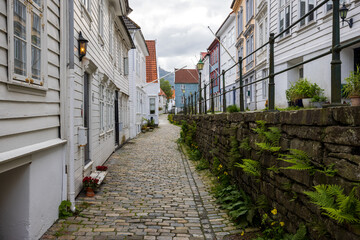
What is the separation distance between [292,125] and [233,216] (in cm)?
187

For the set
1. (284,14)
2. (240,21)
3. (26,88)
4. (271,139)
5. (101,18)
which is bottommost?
(271,139)

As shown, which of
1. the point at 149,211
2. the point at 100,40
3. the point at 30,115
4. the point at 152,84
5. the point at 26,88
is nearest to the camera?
the point at 26,88

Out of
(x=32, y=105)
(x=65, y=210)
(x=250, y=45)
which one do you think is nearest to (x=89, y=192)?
(x=65, y=210)

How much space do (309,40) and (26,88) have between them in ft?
32.5

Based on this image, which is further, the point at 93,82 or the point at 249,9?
the point at 249,9

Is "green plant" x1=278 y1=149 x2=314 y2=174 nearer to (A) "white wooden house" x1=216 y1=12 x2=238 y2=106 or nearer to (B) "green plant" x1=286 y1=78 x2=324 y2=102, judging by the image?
(B) "green plant" x1=286 y1=78 x2=324 y2=102

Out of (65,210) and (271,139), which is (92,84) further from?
(271,139)

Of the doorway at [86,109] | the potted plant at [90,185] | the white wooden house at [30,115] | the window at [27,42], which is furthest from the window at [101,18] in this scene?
the window at [27,42]

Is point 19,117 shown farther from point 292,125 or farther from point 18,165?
point 292,125

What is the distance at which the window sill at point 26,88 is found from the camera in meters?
3.25

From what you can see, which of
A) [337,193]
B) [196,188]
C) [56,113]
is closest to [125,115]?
[196,188]

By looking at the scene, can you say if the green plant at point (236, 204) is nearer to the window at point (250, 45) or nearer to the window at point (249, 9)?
the window at point (250, 45)

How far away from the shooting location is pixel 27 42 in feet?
11.9

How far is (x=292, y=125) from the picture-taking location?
331 cm
